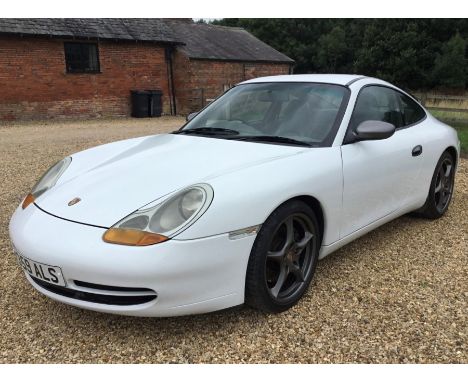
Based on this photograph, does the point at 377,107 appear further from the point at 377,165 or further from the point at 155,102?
the point at 155,102

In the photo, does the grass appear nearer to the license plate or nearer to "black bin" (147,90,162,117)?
the license plate

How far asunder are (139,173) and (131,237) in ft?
2.06

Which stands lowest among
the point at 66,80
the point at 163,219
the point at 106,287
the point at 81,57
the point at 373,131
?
the point at 66,80

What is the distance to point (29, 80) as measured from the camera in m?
14.6

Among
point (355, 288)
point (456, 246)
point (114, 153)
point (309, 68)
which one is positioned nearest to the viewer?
point (355, 288)

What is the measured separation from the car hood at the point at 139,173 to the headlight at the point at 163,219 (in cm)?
7

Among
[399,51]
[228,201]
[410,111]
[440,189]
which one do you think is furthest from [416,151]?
[399,51]

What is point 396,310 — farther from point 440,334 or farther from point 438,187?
point 438,187

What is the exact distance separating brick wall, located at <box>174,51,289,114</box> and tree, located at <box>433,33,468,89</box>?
84.8ft

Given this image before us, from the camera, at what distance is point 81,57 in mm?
15609

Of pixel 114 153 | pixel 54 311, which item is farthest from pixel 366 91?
pixel 54 311

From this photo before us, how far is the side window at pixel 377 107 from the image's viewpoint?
11.0 ft

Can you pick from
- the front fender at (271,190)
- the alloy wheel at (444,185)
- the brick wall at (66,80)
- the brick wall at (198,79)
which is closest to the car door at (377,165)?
the front fender at (271,190)

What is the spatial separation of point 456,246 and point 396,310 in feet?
4.65
